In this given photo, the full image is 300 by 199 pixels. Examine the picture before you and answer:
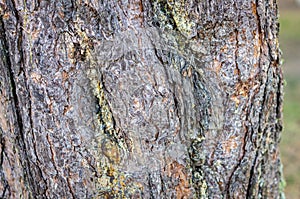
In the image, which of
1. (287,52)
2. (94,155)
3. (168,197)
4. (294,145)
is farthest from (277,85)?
(287,52)

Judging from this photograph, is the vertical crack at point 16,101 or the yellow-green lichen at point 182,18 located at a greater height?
the yellow-green lichen at point 182,18

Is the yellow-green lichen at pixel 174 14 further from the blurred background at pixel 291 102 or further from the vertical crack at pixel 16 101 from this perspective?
the blurred background at pixel 291 102

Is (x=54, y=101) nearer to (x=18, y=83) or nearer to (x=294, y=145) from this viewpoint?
(x=18, y=83)

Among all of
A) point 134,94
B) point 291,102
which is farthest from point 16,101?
point 291,102

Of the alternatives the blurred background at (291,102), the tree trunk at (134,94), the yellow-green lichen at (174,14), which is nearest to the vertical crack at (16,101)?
the tree trunk at (134,94)

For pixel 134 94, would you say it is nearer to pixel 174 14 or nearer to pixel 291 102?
pixel 174 14

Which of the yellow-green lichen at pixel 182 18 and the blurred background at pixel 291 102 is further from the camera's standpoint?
the blurred background at pixel 291 102
